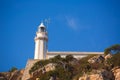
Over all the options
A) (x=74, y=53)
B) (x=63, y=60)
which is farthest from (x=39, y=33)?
(x=63, y=60)

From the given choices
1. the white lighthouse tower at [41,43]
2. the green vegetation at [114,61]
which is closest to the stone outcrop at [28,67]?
the white lighthouse tower at [41,43]

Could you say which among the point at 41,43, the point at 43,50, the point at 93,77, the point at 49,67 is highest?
the point at 41,43

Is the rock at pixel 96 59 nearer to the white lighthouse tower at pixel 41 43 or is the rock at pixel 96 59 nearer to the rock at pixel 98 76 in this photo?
the rock at pixel 98 76

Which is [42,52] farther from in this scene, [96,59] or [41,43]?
[96,59]

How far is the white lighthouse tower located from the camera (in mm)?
67812

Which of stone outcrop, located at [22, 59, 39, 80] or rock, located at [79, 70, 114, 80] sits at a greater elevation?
stone outcrop, located at [22, 59, 39, 80]

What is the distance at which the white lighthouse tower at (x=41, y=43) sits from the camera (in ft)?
222

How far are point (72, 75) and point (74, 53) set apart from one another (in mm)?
15848

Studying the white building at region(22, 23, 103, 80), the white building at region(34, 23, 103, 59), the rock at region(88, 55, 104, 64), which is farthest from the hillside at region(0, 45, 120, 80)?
the white building at region(34, 23, 103, 59)

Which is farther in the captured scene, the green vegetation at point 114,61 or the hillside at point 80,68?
the green vegetation at point 114,61

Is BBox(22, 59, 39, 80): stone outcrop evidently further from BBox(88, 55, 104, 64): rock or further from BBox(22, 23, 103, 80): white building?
BBox(88, 55, 104, 64): rock

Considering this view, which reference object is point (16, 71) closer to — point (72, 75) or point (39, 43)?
point (39, 43)

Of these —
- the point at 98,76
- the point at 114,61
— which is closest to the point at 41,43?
the point at 114,61

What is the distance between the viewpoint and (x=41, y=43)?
2734 inches
